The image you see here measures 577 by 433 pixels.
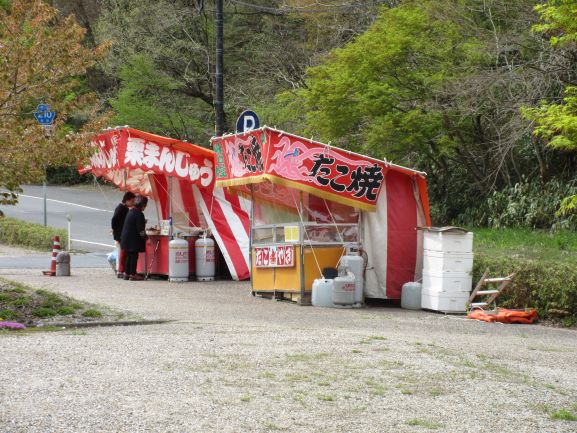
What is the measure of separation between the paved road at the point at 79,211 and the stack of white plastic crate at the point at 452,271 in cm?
1388

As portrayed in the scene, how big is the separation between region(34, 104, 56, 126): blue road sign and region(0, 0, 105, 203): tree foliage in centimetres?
11

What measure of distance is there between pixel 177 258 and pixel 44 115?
19.9ft

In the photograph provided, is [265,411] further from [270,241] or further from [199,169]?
[199,169]

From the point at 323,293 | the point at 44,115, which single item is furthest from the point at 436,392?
the point at 44,115

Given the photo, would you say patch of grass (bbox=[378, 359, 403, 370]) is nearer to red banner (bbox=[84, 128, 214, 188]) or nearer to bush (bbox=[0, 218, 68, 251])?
red banner (bbox=[84, 128, 214, 188])

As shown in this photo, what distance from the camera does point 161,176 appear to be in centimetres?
2239

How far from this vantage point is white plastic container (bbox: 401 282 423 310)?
53.2 ft

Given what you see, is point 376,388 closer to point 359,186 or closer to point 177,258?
point 359,186

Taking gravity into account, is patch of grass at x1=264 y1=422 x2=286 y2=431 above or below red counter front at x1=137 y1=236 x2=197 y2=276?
below

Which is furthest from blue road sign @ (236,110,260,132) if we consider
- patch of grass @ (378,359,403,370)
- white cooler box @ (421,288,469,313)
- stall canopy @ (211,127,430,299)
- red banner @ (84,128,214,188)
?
patch of grass @ (378,359,403,370)

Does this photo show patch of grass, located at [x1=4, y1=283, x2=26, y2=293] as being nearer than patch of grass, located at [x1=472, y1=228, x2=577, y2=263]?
Yes

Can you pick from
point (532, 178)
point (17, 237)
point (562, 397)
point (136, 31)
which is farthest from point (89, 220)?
point (562, 397)

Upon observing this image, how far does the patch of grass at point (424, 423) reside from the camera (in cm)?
731

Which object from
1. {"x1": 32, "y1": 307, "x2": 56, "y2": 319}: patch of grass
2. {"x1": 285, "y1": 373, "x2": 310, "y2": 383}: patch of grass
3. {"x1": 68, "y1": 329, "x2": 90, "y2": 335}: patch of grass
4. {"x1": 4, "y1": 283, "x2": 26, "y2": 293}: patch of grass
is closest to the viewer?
{"x1": 285, "y1": 373, "x2": 310, "y2": 383}: patch of grass
